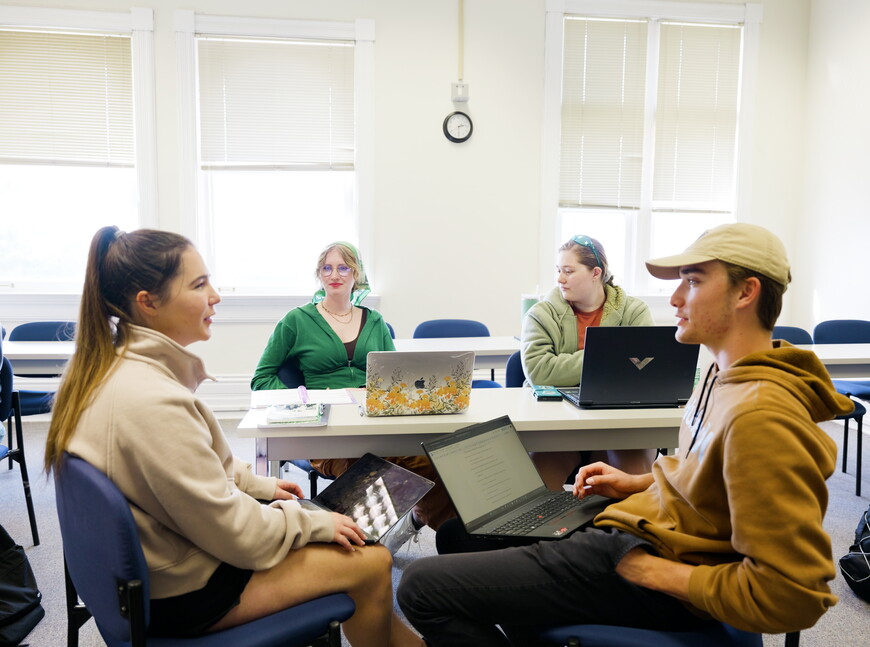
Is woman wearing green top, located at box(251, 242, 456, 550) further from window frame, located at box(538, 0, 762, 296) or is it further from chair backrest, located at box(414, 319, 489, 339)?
window frame, located at box(538, 0, 762, 296)

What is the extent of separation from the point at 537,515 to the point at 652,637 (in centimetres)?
38

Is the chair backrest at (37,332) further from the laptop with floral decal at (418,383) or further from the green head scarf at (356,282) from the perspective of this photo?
the laptop with floral decal at (418,383)

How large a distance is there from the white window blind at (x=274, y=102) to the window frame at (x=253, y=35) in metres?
0.06

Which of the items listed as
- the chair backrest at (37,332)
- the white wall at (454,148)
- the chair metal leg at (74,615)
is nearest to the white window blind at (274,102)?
the white wall at (454,148)

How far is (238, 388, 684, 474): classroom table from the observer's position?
178 centimetres

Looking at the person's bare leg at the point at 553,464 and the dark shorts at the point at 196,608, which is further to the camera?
the person's bare leg at the point at 553,464

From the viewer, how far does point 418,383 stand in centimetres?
185

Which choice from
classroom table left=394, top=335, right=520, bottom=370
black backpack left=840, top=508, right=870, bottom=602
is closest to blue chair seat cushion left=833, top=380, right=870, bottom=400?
black backpack left=840, top=508, right=870, bottom=602

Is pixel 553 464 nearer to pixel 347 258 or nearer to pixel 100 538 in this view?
pixel 347 258

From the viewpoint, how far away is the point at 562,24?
4.62 meters

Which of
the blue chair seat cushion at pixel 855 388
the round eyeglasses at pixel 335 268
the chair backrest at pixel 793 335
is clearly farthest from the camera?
the chair backrest at pixel 793 335

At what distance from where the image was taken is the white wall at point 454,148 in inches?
176

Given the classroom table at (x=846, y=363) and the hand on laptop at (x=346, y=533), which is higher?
the classroom table at (x=846, y=363)

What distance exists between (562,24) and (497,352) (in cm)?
277
